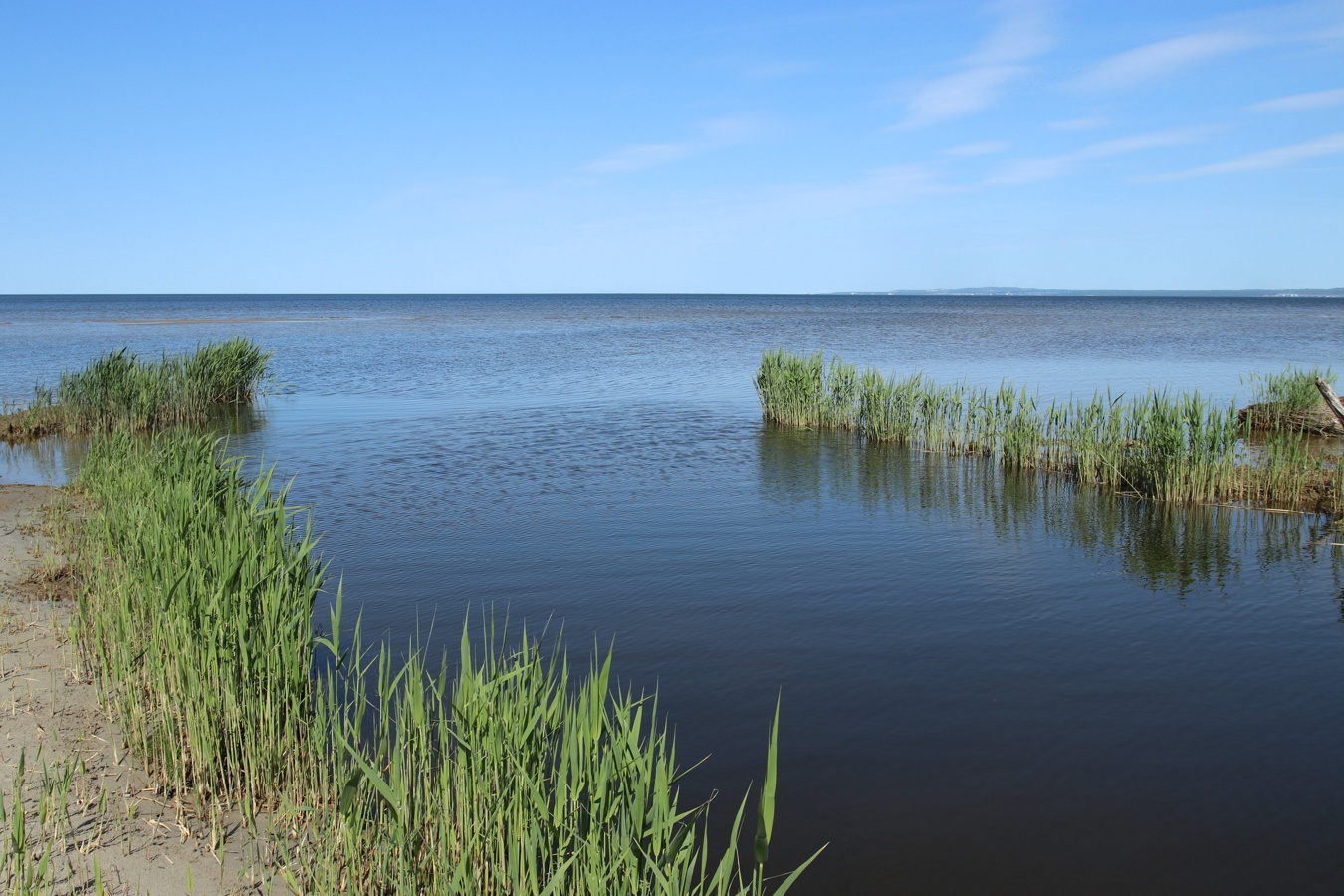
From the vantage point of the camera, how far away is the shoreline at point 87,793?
4.43 metres

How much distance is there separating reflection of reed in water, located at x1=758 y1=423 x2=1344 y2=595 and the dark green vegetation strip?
Answer: 6836 mm

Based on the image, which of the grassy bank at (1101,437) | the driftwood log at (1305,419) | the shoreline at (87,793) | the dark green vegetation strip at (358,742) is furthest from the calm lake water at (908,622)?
the driftwood log at (1305,419)

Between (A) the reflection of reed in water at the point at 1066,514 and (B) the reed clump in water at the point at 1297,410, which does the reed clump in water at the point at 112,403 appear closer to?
(A) the reflection of reed in water at the point at 1066,514

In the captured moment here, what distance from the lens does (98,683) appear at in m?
6.44

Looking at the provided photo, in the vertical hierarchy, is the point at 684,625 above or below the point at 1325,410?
below

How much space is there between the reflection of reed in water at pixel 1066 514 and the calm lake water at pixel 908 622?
0.06 metres

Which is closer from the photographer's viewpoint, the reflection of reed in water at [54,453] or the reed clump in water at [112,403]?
the reflection of reed in water at [54,453]

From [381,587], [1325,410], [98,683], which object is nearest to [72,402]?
[381,587]

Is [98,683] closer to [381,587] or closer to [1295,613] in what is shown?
[381,587]

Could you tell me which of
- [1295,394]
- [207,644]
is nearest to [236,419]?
[207,644]

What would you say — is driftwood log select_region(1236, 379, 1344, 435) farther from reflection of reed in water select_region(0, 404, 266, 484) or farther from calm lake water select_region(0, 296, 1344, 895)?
reflection of reed in water select_region(0, 404, 266, 484)

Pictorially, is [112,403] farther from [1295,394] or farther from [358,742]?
[1295,394]

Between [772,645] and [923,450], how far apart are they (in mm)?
9854

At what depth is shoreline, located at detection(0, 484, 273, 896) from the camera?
4.43 metres
